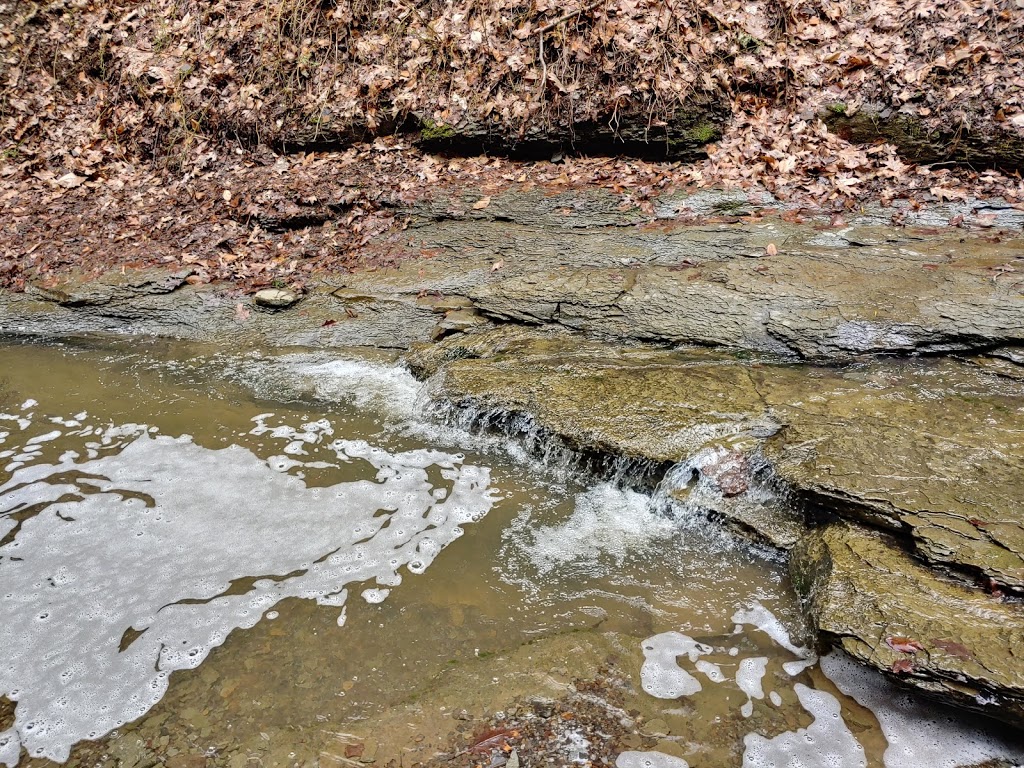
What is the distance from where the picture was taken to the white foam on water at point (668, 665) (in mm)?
2973

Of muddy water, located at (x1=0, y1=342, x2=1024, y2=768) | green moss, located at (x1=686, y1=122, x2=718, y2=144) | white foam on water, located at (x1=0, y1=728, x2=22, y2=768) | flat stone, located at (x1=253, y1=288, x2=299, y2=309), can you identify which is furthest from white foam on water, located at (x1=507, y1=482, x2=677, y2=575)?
green moss, located at (x1=686, y1=122, x2=718, y2=144)

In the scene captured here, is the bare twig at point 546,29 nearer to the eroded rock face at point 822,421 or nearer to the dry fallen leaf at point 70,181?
the eroded rock face at point 822,421

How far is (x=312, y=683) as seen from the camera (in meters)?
3.07

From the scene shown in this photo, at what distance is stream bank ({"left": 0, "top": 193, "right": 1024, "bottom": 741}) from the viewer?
10.4 feet

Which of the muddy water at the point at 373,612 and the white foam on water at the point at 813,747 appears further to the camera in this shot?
the muddy water at the point at 373,612

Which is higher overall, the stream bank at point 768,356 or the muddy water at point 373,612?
the stream bank at point 768,356

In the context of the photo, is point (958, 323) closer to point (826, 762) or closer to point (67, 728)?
point (826, 762)

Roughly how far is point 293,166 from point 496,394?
217 inches

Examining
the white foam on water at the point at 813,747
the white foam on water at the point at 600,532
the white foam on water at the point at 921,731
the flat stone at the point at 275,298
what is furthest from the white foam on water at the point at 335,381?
the white foam on water at the point at 921,731

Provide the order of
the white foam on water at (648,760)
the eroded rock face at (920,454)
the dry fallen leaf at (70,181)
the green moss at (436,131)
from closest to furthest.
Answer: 1. the white foam on water at (648,760)
2. the eroded rock face at (920,454)
3. the green moss at (436,131)
4. the dry fallen leaf at (70,181)

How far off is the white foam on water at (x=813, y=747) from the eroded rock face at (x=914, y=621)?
314 mm

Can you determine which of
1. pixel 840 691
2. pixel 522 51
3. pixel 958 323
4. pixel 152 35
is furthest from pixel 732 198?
pixel 152 35

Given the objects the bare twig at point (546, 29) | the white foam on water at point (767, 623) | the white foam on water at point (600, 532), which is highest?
the bare twig at point (546, 29)

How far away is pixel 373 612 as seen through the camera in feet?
11.3
